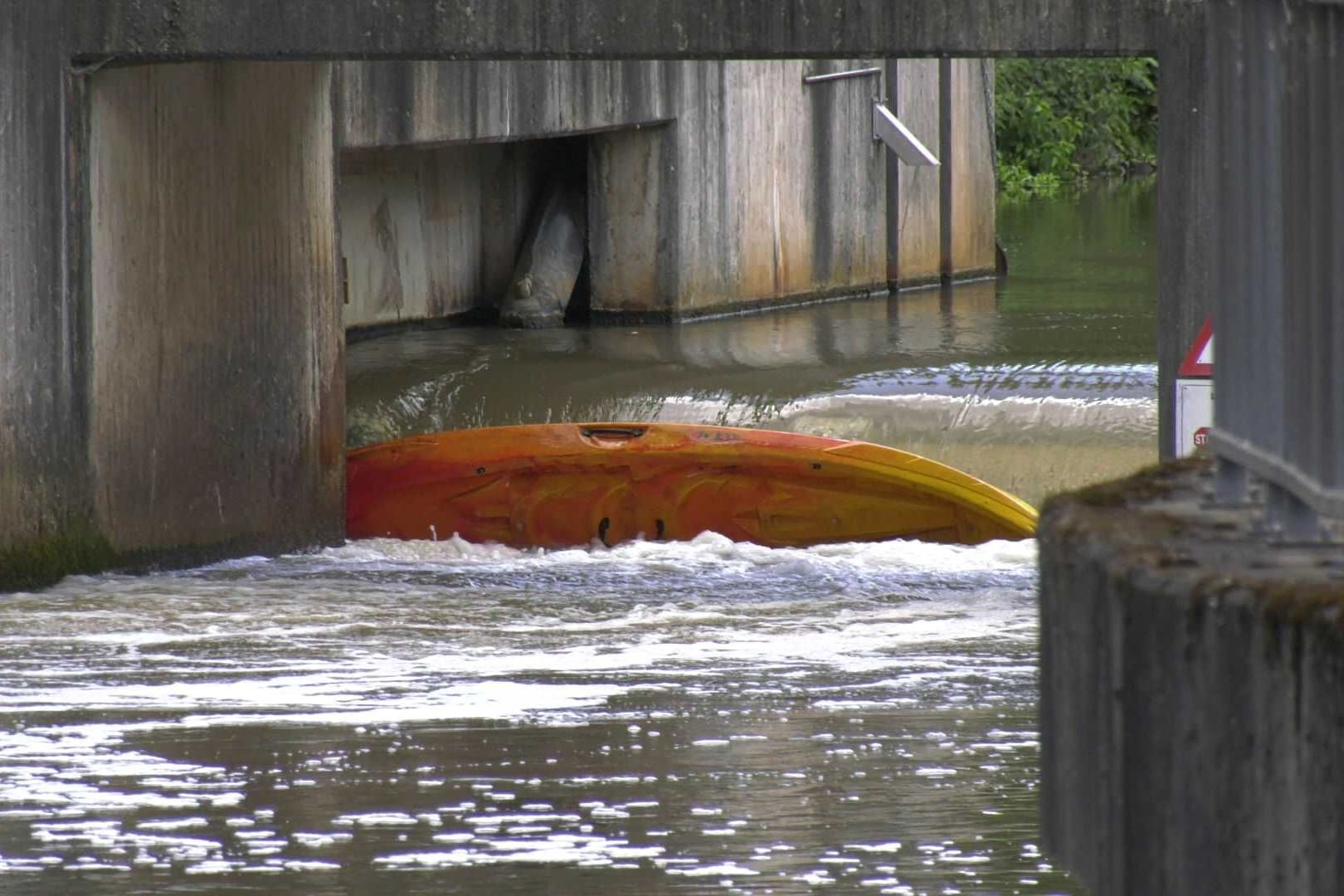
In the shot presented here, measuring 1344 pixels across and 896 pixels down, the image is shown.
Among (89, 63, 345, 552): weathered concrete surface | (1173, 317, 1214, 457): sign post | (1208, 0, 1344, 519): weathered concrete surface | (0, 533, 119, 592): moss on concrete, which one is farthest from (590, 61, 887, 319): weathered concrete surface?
(1208, 0, 1344, 519): weathered concrete surface

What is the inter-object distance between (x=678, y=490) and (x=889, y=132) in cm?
1025

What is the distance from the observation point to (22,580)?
35.6 ft

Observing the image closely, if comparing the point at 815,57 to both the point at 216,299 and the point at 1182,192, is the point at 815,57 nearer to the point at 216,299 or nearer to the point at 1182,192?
the point at 1182,192

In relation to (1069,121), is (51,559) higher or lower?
lower

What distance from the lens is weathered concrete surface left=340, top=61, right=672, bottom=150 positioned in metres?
14.5

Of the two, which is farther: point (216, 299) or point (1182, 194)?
point (216, 299)

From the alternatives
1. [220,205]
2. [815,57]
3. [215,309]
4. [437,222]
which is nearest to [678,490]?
[215,309]

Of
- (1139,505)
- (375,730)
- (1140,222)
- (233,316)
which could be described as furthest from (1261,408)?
(1140,222)

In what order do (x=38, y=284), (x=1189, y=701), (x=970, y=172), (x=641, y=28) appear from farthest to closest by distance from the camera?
1. (x=970, y=172)
2. (x=38, y=284)
3. (x=641, y=28)
4. (x=1189, y=701)


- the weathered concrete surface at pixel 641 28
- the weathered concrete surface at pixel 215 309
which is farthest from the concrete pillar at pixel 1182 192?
the weathered concrete surface at pixel 215 309

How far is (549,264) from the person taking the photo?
19812 mm

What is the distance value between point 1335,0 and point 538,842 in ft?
12.6

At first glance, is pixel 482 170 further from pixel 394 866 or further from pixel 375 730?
pixel 394 866

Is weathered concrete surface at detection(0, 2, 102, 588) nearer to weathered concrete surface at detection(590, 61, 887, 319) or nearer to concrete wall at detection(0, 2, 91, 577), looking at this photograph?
concrete wall at detection(0, 2, 91, 577)
